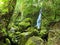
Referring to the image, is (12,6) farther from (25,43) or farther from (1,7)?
(25,43)

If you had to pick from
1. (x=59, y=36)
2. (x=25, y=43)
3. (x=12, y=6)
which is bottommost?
(x=25, y=43)

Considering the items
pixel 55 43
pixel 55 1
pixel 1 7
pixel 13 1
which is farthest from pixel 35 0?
pixel 55 43

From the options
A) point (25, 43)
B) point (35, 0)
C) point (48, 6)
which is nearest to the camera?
point (25, 43)

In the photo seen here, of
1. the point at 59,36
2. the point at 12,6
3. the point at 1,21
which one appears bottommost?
the point at 59,36

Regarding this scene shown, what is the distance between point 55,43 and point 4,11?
2.55 metres

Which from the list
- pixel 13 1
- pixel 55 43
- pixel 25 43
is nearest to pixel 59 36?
pixel 55 43

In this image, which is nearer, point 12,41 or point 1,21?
point 1,21

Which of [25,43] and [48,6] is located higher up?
[48,6]

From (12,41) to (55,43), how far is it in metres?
2.17

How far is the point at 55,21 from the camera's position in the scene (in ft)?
27.4

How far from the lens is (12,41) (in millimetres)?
7617

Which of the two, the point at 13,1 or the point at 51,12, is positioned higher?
the point at 13,1

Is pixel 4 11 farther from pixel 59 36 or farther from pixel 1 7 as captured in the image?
pixel 59 36

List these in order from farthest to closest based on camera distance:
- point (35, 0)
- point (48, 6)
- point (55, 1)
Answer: point (35, 0) < point (48, 6) < point (55, 1)
